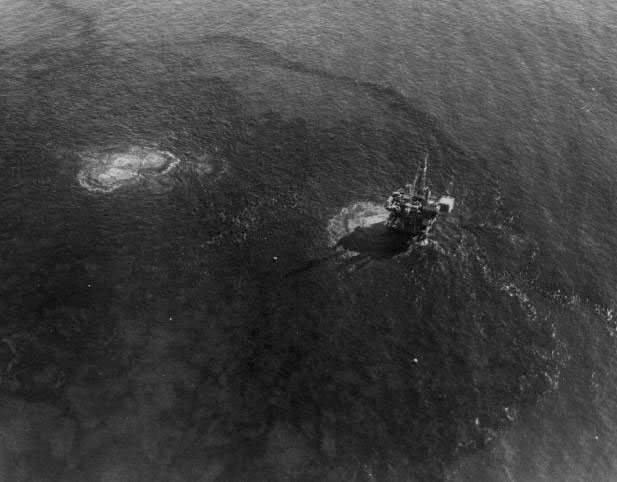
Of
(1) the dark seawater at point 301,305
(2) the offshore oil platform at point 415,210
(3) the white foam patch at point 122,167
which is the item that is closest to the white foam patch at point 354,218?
(1) the dark seawater at point 301,305

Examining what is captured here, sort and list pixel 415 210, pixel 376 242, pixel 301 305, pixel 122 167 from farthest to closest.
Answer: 1. pixel 122 167
2. pixel 376 242
3. pixel 415 210
4. pixel 301 305

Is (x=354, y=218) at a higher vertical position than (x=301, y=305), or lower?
higher

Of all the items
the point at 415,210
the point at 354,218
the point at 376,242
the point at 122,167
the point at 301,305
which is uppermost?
the point at 415,210

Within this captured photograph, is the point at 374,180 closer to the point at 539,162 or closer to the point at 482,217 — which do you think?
the point at 482,217

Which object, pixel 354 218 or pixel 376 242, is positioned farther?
pixel 354 218

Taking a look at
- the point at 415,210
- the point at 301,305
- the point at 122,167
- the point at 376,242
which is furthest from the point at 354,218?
the point at 122,167

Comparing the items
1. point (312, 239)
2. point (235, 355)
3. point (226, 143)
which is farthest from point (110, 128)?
point (235, 355)

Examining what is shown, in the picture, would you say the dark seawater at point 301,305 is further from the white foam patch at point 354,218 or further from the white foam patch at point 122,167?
the white foam patch at point 122,167

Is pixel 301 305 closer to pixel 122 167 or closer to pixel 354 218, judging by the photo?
pixel 354 218
